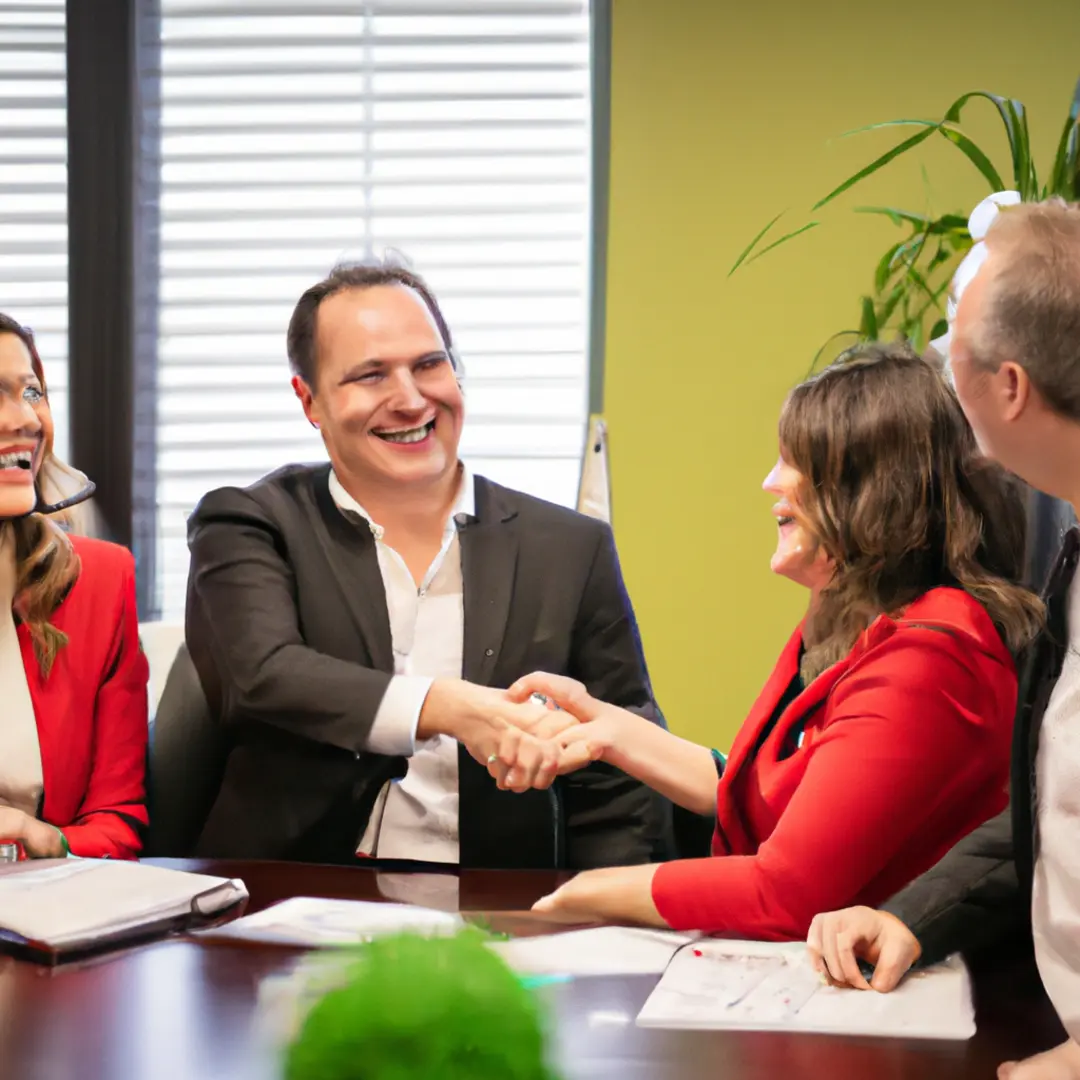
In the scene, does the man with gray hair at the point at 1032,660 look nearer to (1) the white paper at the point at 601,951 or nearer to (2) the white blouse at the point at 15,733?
(1) the white paper at the point at 601,951

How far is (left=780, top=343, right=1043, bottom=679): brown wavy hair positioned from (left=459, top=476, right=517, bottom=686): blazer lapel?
683 mm

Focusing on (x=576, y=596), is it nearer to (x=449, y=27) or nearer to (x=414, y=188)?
(x=414, y=188)

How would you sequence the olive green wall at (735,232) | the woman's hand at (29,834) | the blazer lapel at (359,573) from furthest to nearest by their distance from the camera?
the olive green wall at (735,232) < the blazer lapel at (359,573) < the woman's hand at (29,834)

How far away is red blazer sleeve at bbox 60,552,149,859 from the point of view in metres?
1.93

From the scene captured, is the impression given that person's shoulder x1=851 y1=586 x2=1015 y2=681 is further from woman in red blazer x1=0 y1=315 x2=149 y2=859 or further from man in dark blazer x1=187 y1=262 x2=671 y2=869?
woman in red blazer x1=0 y1=315 x2=149 y2=859

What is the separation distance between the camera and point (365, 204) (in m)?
3.67

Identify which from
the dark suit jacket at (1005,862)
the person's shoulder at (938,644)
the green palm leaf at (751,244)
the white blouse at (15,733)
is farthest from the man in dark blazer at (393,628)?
the green palm leaf at (751,244)

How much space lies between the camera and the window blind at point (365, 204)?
3.64 metres

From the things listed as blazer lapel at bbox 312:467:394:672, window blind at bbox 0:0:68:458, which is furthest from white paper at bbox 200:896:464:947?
window blind at bbox 0:0:68:458

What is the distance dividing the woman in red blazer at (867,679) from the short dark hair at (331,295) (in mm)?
910

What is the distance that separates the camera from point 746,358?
3.44 meters

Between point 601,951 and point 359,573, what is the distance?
1.01 m

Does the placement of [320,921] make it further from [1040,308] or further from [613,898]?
[1040,308]

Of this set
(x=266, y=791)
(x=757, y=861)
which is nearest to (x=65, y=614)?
(x=266, y=791)
